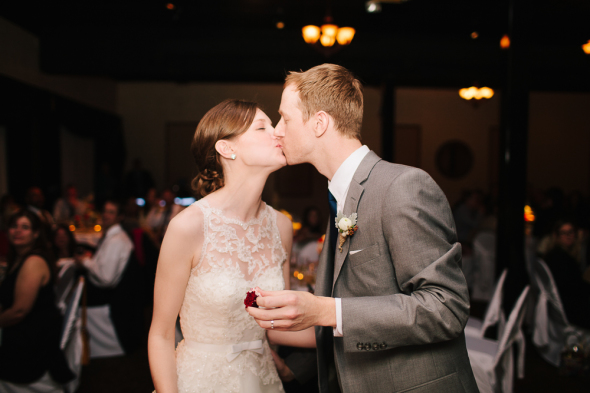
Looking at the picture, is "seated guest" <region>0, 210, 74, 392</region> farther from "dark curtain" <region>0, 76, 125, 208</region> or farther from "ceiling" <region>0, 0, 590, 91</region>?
"ceiling" <region>0, 0, 590, 91</region>

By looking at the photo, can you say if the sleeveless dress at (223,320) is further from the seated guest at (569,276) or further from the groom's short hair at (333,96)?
the seated guest at (569,276)

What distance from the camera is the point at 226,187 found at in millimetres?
1614

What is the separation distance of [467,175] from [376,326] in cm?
1093

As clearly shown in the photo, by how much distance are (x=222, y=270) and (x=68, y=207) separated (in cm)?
668

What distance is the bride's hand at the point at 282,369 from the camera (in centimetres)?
162

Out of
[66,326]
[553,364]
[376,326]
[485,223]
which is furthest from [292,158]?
[485,223]

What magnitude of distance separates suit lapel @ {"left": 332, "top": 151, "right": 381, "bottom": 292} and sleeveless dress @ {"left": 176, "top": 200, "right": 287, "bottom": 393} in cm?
45

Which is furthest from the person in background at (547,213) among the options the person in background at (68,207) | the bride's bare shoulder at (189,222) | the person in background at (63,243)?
the person in background at (68,207)

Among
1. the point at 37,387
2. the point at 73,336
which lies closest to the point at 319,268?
the point at 37,387

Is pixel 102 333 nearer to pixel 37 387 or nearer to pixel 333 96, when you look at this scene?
pixel 37 387

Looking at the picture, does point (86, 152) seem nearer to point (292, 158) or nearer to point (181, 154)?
point (181, 154)

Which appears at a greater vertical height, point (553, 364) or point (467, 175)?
point (467, 175)

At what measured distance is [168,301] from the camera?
1355 mm

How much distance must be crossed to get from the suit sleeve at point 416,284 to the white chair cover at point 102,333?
11.9ft
